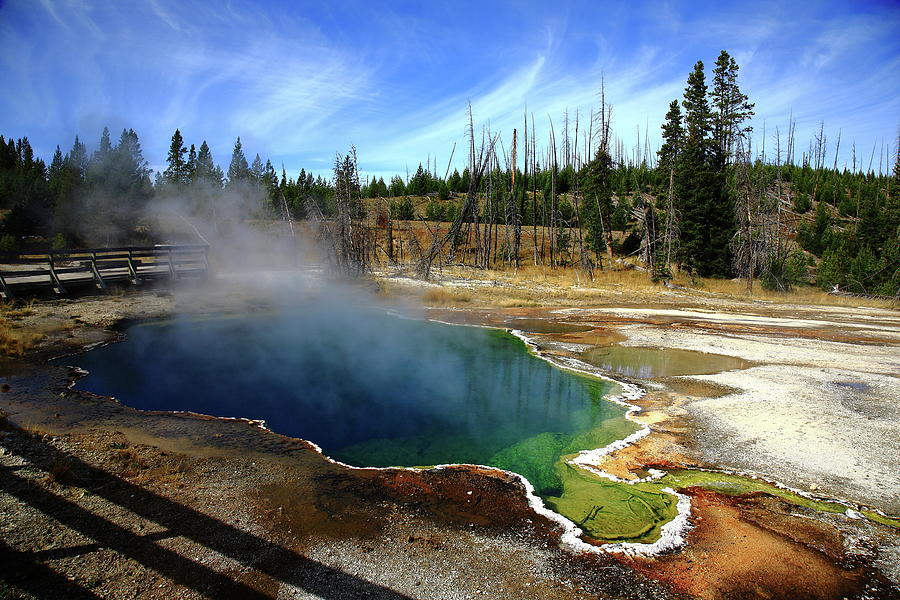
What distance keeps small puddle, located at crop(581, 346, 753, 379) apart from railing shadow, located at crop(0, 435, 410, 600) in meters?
8.26

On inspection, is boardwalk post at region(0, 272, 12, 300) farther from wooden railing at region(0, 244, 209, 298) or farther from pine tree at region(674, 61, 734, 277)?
pine tree at region(674, 61, 734, 277)

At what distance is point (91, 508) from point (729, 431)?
26.2 ft

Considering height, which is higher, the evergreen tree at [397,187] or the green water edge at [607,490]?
the evergreen tree at [397,187]

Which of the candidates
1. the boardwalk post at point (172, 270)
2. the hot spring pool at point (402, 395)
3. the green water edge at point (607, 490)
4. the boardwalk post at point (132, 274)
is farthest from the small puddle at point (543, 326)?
the boardwalk post at point (132, 274)

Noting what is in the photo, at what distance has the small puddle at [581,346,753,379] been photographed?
35.0 ft

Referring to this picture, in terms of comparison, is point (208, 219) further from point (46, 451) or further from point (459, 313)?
point (46, 451)

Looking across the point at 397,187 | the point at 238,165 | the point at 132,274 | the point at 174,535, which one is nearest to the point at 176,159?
the point at 238,165

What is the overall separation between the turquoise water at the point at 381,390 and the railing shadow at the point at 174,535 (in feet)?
7.36

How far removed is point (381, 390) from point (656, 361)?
6.59 metres

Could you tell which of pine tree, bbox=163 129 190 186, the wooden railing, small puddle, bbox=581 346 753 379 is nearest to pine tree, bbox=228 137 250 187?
pine tree, bbox=163 129 190 186

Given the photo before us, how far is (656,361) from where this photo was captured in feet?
38.0

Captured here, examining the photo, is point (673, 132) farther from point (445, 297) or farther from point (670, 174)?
point (445, 297)

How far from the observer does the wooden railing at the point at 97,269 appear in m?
16.1

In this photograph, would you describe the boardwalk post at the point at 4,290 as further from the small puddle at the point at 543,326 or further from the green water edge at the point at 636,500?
the green water edge at the point at 636,500
